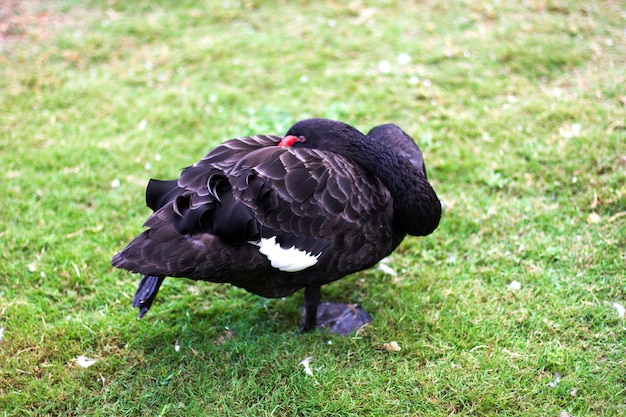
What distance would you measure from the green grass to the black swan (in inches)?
15.1

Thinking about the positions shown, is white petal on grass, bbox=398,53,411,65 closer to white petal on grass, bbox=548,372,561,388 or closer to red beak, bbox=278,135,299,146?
red beak, bbox=278,135,299,146

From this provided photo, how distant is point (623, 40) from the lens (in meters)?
5.19

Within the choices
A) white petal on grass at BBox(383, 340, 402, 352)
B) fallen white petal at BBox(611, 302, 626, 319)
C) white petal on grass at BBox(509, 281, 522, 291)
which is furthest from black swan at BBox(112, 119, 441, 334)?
fallen white petal at BBox(611, 302, 626, 319)

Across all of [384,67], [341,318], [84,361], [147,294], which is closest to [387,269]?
[341,318]

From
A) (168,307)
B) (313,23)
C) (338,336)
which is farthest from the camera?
(313,23)

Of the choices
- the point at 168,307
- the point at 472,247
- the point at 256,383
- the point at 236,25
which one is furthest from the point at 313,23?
the point at 256,383

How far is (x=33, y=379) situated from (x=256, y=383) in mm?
1105

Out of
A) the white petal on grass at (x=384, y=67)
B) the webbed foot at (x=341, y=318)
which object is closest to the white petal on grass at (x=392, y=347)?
the webbed foot at (x=341, y=318)

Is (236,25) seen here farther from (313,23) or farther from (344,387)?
(344,387)

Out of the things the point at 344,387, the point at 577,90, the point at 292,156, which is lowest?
the point at 344,387

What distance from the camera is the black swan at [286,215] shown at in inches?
103

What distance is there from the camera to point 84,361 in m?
2.97

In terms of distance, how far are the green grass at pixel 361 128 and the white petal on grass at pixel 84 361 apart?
25 millimetres

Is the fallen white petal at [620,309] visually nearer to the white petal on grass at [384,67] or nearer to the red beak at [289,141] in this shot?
the red beak at [289,141]
